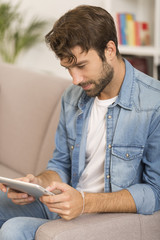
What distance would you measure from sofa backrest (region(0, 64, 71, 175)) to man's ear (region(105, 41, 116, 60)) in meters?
0.66

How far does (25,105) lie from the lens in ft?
8.07

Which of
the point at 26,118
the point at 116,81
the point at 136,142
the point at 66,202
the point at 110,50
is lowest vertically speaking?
the point at 26,118

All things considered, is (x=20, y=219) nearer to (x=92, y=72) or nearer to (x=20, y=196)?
(x=20, y=196)

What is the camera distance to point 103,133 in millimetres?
1729

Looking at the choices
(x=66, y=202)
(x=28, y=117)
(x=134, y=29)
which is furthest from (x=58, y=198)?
(x=134, y=29)

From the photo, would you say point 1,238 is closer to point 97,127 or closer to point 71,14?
point 97,127

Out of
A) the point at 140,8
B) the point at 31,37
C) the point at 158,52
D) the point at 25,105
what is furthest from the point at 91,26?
the point at 31,37

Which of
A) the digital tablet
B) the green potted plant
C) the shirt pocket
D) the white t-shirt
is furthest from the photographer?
the green potted plant

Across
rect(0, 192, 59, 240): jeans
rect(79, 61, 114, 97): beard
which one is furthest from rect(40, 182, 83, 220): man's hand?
rect(79, 61, 114, 97): beard

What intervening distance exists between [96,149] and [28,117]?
2.55 ft

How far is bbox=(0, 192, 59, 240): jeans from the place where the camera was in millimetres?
1493

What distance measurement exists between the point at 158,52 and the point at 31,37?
1640 mm

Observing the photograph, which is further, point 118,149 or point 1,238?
point 118,149

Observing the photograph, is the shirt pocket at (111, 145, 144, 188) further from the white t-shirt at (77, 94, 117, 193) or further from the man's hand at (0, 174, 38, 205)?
the man's hand at (0, 174, 38, 205)
